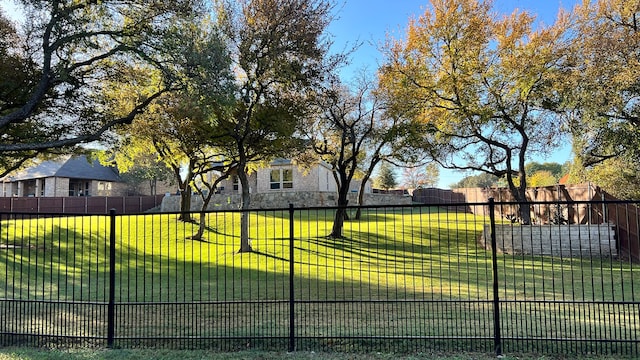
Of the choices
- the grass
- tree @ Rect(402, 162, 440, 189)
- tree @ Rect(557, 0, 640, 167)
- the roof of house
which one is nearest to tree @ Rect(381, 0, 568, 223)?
tree @ Rect(557, 0, 640, 167)

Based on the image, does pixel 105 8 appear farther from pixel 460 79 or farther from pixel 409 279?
pixel 460 79

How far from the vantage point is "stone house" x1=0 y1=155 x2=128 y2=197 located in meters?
33.1

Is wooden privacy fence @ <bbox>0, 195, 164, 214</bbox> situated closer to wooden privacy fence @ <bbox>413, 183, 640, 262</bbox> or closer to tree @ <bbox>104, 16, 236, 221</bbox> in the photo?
tree @ <bbox>104, 16, 236, 221</bbox>

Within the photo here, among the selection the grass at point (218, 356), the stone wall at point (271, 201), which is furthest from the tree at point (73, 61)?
the stone wall at point (271, 201)

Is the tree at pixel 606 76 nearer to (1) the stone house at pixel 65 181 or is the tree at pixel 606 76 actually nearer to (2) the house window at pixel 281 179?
(2) the house window at pixel 281 179

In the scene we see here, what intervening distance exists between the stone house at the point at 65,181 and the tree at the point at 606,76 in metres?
33.4

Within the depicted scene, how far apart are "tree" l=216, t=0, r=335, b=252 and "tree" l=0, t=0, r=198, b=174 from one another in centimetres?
251

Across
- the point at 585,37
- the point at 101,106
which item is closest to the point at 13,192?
the point at 101,106

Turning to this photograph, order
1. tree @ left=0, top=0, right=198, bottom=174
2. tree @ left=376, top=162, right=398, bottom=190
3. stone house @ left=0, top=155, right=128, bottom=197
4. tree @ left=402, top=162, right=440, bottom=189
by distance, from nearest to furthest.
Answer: tree @ left=0, top=0, right=198, bottom=174 < stone house @ left=0, top=155, right=128, bottom=197 < tree @ left=376, top=162, right=398, bottom=190 < tree @ left=402, top=162, right=440, bottom=189

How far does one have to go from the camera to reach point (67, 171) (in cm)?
3372

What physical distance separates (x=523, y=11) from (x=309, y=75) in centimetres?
815

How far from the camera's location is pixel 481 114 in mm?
13945

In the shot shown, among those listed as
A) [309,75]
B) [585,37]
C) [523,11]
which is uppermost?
[523,11]

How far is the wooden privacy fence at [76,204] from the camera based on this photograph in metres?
24.5
